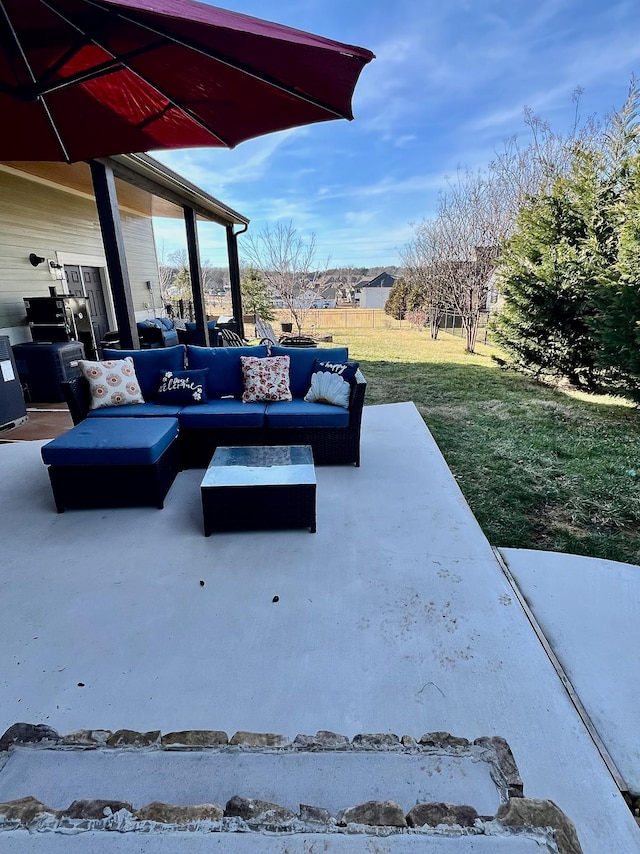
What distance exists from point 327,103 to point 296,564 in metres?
2.32

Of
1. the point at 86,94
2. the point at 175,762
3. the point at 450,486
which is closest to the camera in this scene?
the point at 175,762

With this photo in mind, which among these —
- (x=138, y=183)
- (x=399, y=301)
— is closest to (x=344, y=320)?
(x=399, y=301)

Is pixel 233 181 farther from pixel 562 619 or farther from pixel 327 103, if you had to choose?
pixel 562 619

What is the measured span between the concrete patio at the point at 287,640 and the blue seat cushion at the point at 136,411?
871 mm

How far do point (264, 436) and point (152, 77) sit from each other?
239 cm

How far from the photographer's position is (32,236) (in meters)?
6.22

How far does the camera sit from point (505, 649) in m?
1.85

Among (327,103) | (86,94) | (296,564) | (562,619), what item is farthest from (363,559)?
(86,94)

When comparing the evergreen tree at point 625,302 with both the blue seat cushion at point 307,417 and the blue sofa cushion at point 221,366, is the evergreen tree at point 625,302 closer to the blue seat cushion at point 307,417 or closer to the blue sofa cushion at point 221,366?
the blue seat cushion at point 307,417

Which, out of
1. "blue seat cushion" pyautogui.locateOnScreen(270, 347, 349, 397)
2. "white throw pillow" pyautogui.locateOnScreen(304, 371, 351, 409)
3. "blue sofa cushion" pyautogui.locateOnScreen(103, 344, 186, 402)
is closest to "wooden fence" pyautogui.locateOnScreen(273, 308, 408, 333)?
"blue seat cushion" pyautogui.locateOnScreen(270, 347, 349, 397)

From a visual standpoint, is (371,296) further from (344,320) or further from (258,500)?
(258,500)

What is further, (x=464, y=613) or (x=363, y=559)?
(x=363, y=559)

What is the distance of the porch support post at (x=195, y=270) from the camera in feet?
23.9

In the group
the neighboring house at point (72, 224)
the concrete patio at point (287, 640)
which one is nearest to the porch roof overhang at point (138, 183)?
the neighboring house at point (72, 224)
